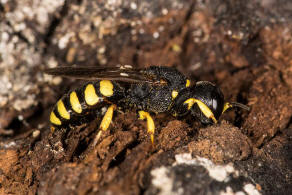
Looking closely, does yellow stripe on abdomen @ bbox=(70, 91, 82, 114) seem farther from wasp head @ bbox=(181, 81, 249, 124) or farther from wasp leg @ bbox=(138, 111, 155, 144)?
wasp head @ bbox=(181, 81, 249, 124)

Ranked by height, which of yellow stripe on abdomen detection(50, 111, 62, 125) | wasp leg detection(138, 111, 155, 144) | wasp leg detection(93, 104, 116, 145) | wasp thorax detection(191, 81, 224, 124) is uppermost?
yellow stripe on abdomen detection(50, 111, 62, 125)

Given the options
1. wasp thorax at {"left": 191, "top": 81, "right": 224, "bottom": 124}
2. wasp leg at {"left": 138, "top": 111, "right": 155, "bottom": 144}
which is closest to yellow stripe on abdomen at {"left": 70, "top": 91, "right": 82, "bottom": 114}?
wasp leg at {"left": 138, "top": 111, "right": 155, "bottom": 144}

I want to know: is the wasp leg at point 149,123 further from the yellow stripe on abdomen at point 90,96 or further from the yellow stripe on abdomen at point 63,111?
the yellow stripe on abdomen at point 63,111

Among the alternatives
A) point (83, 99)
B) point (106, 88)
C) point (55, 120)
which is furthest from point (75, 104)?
point (106, 88)

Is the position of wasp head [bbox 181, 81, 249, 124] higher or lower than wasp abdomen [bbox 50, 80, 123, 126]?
lower

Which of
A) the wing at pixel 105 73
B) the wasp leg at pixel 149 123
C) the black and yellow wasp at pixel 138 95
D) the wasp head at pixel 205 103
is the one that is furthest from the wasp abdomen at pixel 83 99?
the wasp head at pixel 205 103

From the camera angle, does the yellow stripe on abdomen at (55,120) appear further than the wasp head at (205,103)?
Yes
